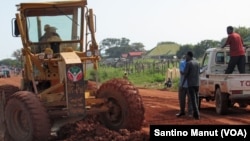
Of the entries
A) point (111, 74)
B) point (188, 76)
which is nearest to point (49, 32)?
point (188, 76)

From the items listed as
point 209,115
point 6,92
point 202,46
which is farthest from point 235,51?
point 202,46

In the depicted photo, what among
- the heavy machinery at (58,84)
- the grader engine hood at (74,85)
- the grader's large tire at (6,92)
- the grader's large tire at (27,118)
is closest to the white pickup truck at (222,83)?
the heavy machinery at (58,84)

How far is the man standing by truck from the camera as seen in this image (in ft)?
50.2

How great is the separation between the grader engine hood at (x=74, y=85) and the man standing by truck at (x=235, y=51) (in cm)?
611

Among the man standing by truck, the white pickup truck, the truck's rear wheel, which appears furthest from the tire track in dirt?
the man standing by truck

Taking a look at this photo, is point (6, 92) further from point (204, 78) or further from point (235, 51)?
point (235, 51)

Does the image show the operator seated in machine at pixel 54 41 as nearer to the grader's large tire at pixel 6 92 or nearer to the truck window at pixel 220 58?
the grader's large tire at pixel 6 92

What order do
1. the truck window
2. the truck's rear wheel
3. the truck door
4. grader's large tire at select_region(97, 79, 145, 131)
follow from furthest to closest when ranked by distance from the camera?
the truck window < the truck door < the truck's rear wheel < grader's large tire at select_region(97, 79, 145, 131)

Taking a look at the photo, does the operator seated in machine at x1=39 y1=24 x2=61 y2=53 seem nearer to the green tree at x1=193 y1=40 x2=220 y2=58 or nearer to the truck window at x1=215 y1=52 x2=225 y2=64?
the truck window at x1=215 y1=52 x2=225 y2=64

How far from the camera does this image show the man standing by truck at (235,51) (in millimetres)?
15289

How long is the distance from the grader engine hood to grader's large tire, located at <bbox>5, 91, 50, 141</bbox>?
67cm

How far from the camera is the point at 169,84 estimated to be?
100 ft

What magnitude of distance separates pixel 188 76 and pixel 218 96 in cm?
180

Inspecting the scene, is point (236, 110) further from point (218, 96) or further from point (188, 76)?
point (188, 76)
